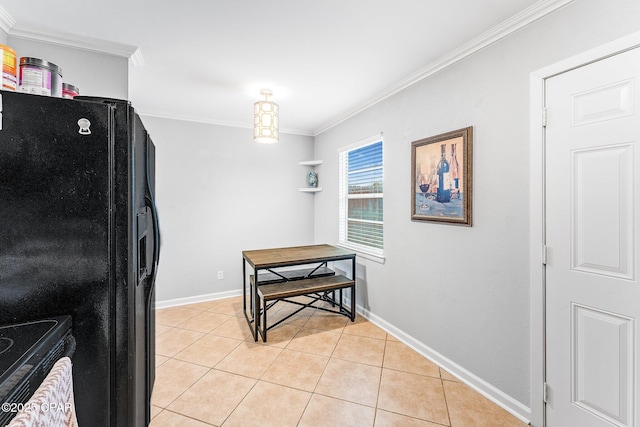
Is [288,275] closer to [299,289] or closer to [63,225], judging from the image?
[299,289]

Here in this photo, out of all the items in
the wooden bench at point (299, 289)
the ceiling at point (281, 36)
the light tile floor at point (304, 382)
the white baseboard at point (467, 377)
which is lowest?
the light tile floor at point (304, 382)

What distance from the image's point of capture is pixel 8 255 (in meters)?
0.99

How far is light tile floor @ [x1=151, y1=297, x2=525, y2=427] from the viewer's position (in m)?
1.76

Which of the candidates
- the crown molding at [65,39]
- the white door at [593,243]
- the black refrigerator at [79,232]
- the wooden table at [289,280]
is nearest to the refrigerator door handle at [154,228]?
the black refrigerator at [79,232]

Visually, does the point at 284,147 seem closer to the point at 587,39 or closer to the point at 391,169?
the point at 391,169

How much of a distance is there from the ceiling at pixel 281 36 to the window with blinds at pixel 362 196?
719 millimetres

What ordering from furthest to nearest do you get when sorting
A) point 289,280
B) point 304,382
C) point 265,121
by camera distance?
point 289,280
point 265,121
point 304,382

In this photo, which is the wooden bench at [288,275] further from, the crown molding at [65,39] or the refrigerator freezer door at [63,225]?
the crown molding at [65,39]

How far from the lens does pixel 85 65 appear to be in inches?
78.1

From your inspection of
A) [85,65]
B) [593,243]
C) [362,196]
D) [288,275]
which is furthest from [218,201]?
[593,243]

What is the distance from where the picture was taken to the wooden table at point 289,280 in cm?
271

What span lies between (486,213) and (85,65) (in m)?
2.98

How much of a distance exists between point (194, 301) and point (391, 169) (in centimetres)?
301

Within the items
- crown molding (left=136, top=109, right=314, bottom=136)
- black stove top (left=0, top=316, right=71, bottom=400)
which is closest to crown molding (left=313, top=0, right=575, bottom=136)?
crown molding (left=136, top=109, right=314, bottom=136)
